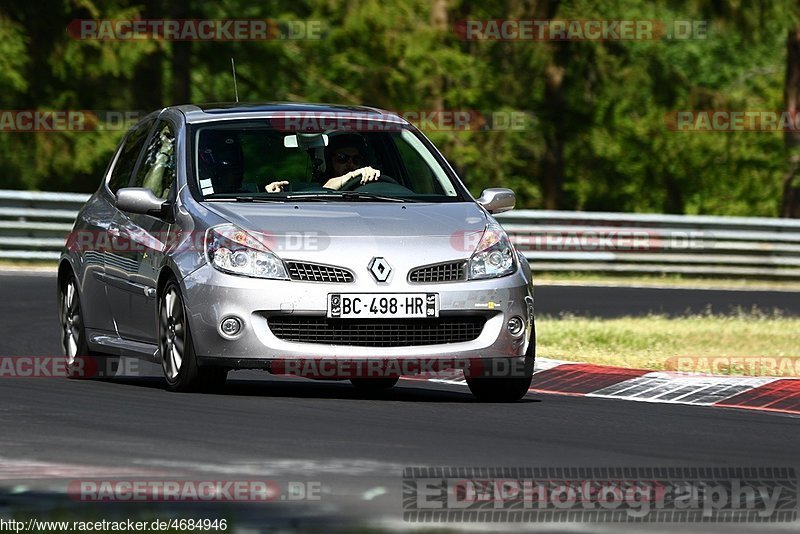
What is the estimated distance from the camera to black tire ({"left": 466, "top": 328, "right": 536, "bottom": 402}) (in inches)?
431

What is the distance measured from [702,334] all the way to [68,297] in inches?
246

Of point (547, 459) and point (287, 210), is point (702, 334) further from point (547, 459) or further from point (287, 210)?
point (547, 459)

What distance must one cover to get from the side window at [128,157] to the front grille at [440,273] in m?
2.67

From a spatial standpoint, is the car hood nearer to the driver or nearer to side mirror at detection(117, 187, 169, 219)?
side mirror at detection(117, 187, 169, 219)

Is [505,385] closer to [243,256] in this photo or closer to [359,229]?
[359,229]

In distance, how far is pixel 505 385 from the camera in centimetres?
1109

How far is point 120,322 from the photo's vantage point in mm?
11734

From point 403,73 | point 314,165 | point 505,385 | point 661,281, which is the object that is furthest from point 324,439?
point 403,73

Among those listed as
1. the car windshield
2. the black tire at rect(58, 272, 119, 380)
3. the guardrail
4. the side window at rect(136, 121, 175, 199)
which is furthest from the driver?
the guardrail

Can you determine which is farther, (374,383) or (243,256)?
(374,383)

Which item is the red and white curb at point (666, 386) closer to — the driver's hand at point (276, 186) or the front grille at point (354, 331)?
the front grille at point (354, 331)

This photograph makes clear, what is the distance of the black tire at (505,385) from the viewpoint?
11.0m

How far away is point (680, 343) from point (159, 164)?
218 inches

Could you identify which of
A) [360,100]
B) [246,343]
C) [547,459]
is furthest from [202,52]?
[547,459]
